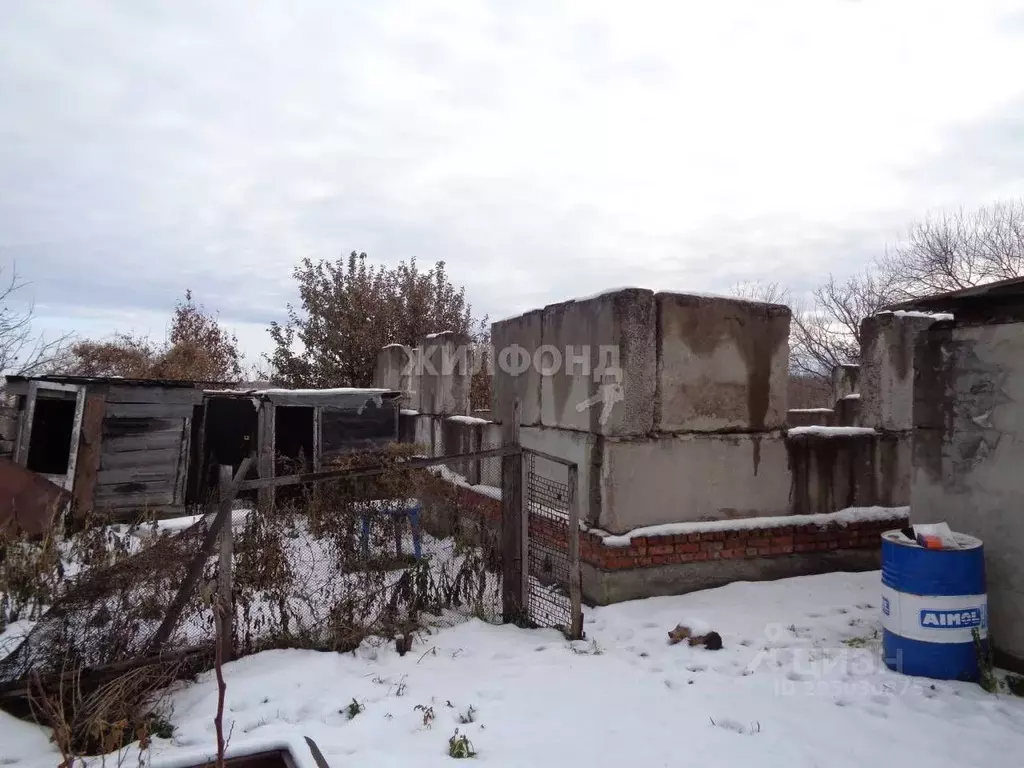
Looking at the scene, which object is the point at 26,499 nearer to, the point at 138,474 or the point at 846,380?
the point at 138,474

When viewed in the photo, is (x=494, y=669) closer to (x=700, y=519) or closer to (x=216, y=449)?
(x=700, y=519)

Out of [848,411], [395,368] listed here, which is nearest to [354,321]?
[395,368]

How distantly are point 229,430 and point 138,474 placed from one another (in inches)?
77.6

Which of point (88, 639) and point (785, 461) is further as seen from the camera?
point (785, 461)

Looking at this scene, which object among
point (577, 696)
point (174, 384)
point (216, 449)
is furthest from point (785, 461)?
point (216, 449)

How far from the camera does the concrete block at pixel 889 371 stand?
6.56 metres

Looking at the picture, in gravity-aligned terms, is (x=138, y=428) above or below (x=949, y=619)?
above

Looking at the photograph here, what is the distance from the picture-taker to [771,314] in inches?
233

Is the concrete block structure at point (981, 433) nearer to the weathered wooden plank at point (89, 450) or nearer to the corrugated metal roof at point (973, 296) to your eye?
the corrugated metal roof at point (973, 296)

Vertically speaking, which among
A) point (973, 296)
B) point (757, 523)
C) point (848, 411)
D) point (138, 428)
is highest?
point (973, 296)

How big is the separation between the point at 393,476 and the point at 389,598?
5.66 ft

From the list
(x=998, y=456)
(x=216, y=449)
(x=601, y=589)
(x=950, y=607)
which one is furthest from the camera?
(x=216, y=449)

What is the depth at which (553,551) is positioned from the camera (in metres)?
5.84

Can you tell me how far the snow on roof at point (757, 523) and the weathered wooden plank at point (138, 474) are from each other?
682cm
